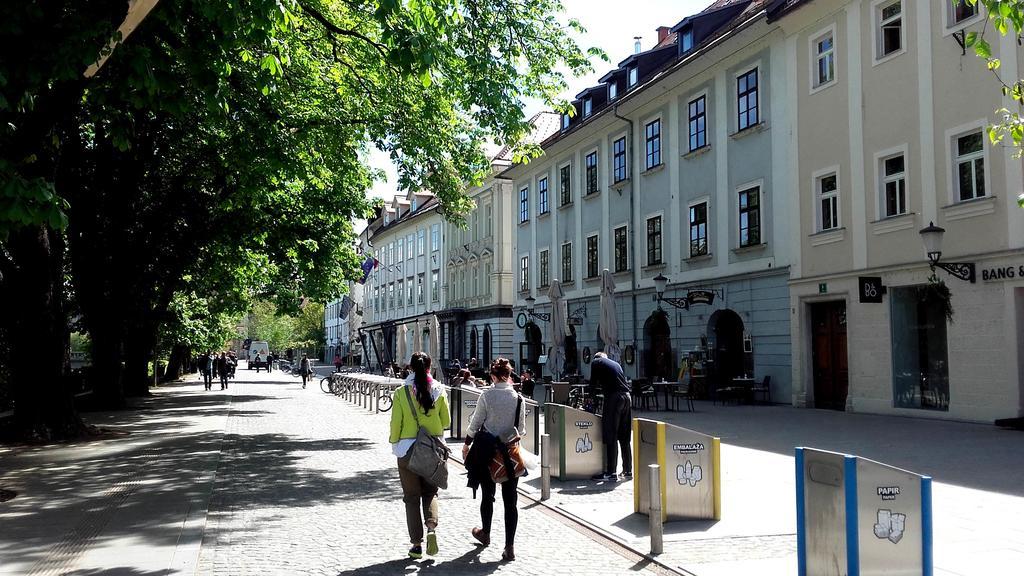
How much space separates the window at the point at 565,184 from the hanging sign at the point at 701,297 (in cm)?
1118

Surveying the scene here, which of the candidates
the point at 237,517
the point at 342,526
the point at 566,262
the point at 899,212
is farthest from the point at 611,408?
the point at 566,262

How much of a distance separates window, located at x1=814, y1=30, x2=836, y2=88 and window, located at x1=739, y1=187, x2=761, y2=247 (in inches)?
140

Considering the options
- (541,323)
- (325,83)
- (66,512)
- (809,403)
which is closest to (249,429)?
(325,83)

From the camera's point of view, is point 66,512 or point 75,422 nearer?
point 66,512

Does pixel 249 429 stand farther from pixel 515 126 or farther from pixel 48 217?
pixel 48 217

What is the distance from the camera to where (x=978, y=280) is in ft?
54.0

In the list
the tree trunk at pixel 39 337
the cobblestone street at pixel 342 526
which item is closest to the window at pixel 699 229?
the cobblestone street at pixel 342 526

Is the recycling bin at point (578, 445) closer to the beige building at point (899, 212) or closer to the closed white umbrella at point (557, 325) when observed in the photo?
the beige building at point (899, 212)

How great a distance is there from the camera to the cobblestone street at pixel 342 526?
666cm

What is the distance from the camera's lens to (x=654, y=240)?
29047 millimetres

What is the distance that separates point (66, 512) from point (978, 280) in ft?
52.3

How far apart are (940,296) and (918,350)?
154 centimetres

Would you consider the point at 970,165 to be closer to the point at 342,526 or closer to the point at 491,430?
the point at 491,430

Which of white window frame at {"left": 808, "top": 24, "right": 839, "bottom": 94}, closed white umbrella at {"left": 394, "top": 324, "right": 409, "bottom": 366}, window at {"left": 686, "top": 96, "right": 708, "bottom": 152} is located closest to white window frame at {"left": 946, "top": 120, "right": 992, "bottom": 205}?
white window frame at {"left": 808, "top": 24, "right": 839, "bottom": 94}
